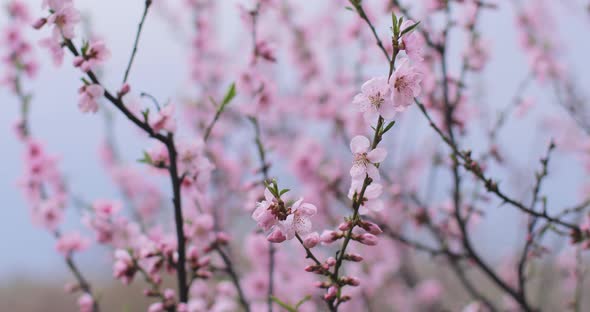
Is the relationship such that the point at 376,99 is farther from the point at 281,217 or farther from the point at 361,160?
the point at 281,217

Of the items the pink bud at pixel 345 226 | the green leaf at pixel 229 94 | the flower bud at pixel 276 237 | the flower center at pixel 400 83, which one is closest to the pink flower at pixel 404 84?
the flower center at pixel 400 83

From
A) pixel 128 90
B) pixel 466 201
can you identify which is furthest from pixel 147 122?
pixel 466 201

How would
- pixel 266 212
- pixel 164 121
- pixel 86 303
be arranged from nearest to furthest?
pixel 266 212, pixel 164 121, pixel 86 303

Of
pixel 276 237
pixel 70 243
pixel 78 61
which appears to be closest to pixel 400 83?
pixel 276 237

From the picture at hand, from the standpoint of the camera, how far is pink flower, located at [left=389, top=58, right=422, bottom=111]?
1.16 meters

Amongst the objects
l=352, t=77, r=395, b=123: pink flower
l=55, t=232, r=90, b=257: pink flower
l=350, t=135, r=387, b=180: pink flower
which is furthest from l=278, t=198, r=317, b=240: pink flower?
l=55, t=232, r=90, b=257: pink flower

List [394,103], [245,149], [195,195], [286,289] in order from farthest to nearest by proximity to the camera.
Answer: [245,149], [286,289], [195,195], [394,103]

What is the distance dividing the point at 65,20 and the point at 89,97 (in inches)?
10.1

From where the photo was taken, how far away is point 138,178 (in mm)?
6379

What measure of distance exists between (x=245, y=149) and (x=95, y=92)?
4760 mm

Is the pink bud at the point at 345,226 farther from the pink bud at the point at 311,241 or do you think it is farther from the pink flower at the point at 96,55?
the pink flower at the point at 96,55

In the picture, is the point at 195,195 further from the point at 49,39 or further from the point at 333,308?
the point at 333,308

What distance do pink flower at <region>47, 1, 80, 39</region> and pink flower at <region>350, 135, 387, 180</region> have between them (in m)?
1.02

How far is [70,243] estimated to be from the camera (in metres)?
2.54
